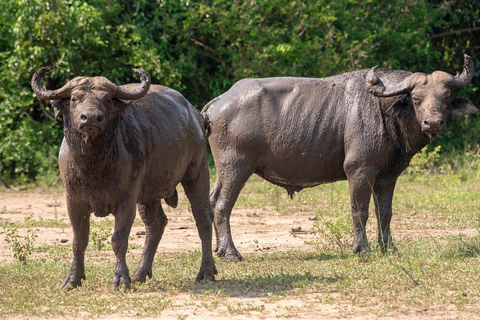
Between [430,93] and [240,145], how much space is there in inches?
83.0

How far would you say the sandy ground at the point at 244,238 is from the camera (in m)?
6.29

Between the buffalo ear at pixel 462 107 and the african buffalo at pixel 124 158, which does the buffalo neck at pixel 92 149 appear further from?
the buffalo ear at pixel 462 107

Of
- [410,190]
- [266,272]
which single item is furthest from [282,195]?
[266,272]

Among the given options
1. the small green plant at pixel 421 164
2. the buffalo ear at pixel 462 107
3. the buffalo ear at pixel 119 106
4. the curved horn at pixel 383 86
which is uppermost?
the buffalo ear at pixel 119 106

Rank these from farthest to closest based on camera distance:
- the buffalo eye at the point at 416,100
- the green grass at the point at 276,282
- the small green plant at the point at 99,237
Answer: the small green plant at the point at 99,237 < the buffalo eye at the point at 416,100 < the green grass at the point at 276,282

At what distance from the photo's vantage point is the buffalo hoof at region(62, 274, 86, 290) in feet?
23.8

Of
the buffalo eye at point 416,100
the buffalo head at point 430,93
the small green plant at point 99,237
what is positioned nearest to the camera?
the buffalo head at point 430,93

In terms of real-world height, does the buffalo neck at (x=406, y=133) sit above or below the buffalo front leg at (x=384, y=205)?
above

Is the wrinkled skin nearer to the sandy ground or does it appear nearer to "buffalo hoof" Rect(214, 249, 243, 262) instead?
"buffalo hoof" Rect(214, 249, 243, 262)

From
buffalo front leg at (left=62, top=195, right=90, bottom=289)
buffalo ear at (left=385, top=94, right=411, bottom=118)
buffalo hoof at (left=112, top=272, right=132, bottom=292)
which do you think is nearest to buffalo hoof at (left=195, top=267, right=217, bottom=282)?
buffalo hoof at (left=112, top=272, right=132, bottom=292)

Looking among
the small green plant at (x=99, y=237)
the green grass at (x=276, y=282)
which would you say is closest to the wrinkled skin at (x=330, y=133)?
the green grass at (x=276, y=282)

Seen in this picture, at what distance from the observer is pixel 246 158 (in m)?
9.64

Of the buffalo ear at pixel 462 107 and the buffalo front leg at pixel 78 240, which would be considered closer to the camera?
the buffalo front leg at pixel 78 240

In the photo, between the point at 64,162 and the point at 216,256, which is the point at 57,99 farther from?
the point at 216,256
